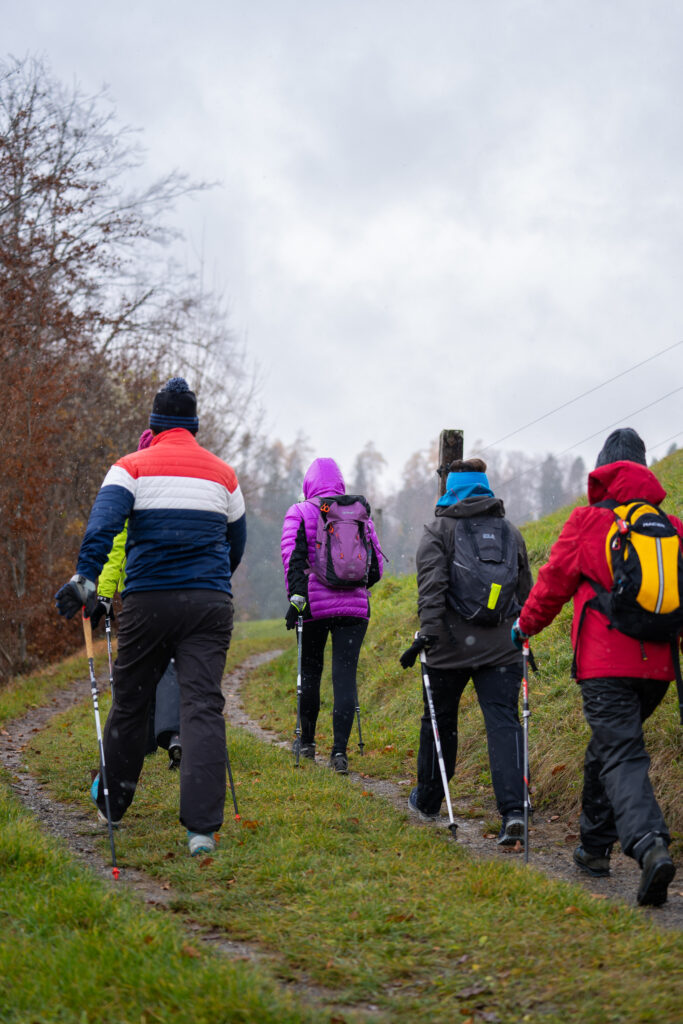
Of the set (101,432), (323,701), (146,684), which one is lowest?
(323,701)

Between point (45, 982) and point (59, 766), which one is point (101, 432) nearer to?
point (59, 766)

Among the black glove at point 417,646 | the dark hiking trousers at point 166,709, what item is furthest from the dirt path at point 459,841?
the black glove at point 417,646

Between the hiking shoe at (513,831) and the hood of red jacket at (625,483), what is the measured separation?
2.02 m

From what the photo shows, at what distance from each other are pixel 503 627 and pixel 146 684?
2.19 m

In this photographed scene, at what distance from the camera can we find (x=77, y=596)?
15.4 feet

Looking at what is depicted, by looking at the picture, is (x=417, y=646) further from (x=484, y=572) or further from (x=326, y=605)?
(x=326, y=605)

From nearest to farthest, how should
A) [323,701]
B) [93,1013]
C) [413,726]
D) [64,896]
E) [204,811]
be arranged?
[93,1013] < [64,896] < [204,811] < [413,726] < [323,701]

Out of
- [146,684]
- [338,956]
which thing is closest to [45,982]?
[338,956]

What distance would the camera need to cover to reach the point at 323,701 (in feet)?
38.8

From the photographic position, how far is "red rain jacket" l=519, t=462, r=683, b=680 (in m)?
4.40

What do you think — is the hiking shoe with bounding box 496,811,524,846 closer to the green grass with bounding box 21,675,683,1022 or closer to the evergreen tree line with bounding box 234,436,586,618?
the green grass with bounding box 21,675,683,1022

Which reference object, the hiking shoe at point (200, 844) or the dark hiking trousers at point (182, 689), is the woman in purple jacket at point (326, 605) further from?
the hiking shoe at point (200, 844)

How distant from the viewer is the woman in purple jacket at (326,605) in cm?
740

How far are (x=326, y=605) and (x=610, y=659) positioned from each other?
131 inches
